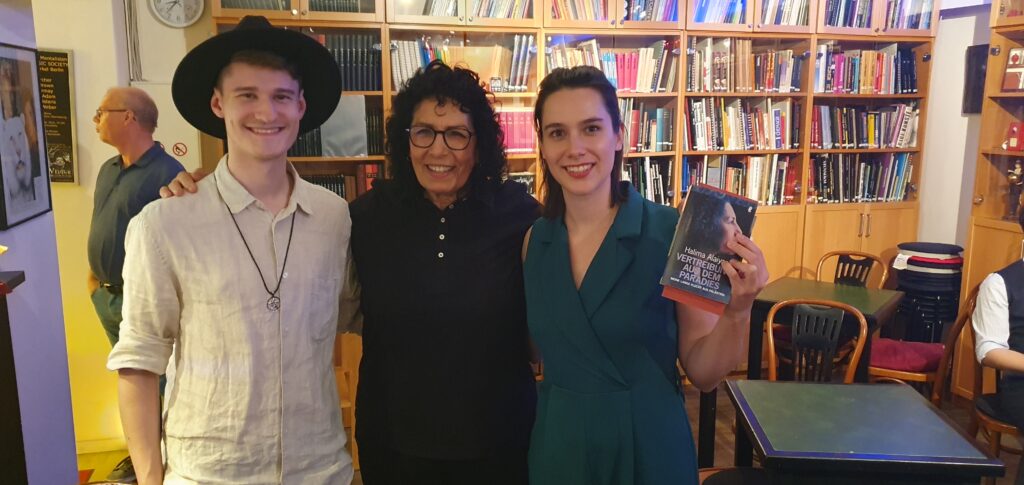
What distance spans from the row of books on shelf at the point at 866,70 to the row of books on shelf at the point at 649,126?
1028mm

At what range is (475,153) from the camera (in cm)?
171

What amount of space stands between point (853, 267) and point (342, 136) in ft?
10.9

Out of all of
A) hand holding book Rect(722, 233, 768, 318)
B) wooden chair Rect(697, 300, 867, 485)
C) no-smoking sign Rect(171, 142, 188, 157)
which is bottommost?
wooden chair Rect(697, 300, 867, 485)

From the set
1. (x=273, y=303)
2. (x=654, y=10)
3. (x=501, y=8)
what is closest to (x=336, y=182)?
(x=501, y=8)

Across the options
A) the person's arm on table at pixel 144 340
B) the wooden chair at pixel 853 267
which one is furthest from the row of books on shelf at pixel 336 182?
the wooden chair at pixel 853 267

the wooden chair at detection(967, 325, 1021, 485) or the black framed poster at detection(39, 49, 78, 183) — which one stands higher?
the black framed poster at detection(39, 49, 78, 183)

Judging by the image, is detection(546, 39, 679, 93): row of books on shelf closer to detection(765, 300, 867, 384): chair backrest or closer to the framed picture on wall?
detection(765, 300, 867, 384): chair backrest

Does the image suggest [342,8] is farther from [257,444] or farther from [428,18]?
[257,444]

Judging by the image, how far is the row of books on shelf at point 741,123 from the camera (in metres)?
4.39

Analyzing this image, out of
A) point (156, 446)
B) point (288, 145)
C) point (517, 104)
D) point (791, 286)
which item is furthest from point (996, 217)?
point (156, 446)

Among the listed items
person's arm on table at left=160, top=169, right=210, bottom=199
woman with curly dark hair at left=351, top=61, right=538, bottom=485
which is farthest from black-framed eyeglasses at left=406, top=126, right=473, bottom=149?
person's arm on table at left=160, top=169, right=210, bottom=199

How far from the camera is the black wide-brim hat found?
141cm

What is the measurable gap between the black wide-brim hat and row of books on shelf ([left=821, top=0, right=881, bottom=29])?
12.9 ft

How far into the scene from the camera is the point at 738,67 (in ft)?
14.4
